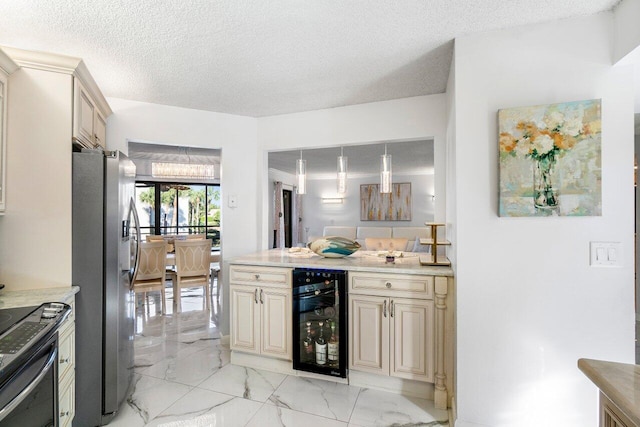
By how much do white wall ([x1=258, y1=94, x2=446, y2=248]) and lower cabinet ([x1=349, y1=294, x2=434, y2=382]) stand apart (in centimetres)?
103

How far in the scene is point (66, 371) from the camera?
1.61 metres

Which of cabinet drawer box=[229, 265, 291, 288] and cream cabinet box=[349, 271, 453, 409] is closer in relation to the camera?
cream cabinet box=[349, 271, 453, 409]

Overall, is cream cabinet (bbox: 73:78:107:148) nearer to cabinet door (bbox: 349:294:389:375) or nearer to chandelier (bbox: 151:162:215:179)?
cabinet door (bbox: 349:294:389:375)

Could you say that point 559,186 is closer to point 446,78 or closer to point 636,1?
point 636,1

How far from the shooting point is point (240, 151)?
10.8ft

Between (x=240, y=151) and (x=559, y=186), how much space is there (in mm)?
2792

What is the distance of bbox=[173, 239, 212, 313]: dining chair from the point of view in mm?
4227

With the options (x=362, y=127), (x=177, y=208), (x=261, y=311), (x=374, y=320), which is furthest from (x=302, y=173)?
(x=177, y=208)

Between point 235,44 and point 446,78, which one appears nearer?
point 235,44

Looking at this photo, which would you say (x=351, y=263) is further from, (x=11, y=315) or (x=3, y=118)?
(x=3, y=118)

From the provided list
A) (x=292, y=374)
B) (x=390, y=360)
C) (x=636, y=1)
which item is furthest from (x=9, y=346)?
(x=636, y=1)

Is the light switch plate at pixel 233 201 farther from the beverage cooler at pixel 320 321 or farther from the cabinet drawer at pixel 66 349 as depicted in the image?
the cabinet drawer at pixel 66 349

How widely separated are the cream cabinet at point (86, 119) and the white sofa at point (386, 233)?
16.9ft

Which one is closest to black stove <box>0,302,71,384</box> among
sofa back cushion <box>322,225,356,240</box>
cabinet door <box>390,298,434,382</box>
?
cabinet door <box>390,298,434,382</box>
